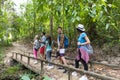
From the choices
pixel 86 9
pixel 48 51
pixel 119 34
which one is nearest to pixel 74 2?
pixel 86 9

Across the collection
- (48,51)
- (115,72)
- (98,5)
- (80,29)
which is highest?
(98,5)

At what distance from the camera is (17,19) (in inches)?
932

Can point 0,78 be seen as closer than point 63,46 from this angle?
No

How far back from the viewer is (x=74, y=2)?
383 centimetres

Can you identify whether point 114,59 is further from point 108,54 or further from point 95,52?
point 95,52

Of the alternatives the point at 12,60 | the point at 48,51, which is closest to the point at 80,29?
the point at 48,51

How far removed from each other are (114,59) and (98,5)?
7928mm

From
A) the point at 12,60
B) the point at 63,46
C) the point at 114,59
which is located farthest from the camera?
the point at 12,60

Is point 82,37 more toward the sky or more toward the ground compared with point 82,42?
more toward the sky

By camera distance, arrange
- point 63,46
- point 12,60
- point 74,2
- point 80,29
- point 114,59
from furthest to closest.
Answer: point 12,60, point 114,59, point 63,46, point 80,29, point 74,2

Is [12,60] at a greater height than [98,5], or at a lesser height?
lesser

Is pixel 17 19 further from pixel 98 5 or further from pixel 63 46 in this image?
pixel 98 5

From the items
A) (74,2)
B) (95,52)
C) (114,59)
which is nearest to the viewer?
(74,2)

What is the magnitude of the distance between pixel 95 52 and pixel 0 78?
535 centimetres
